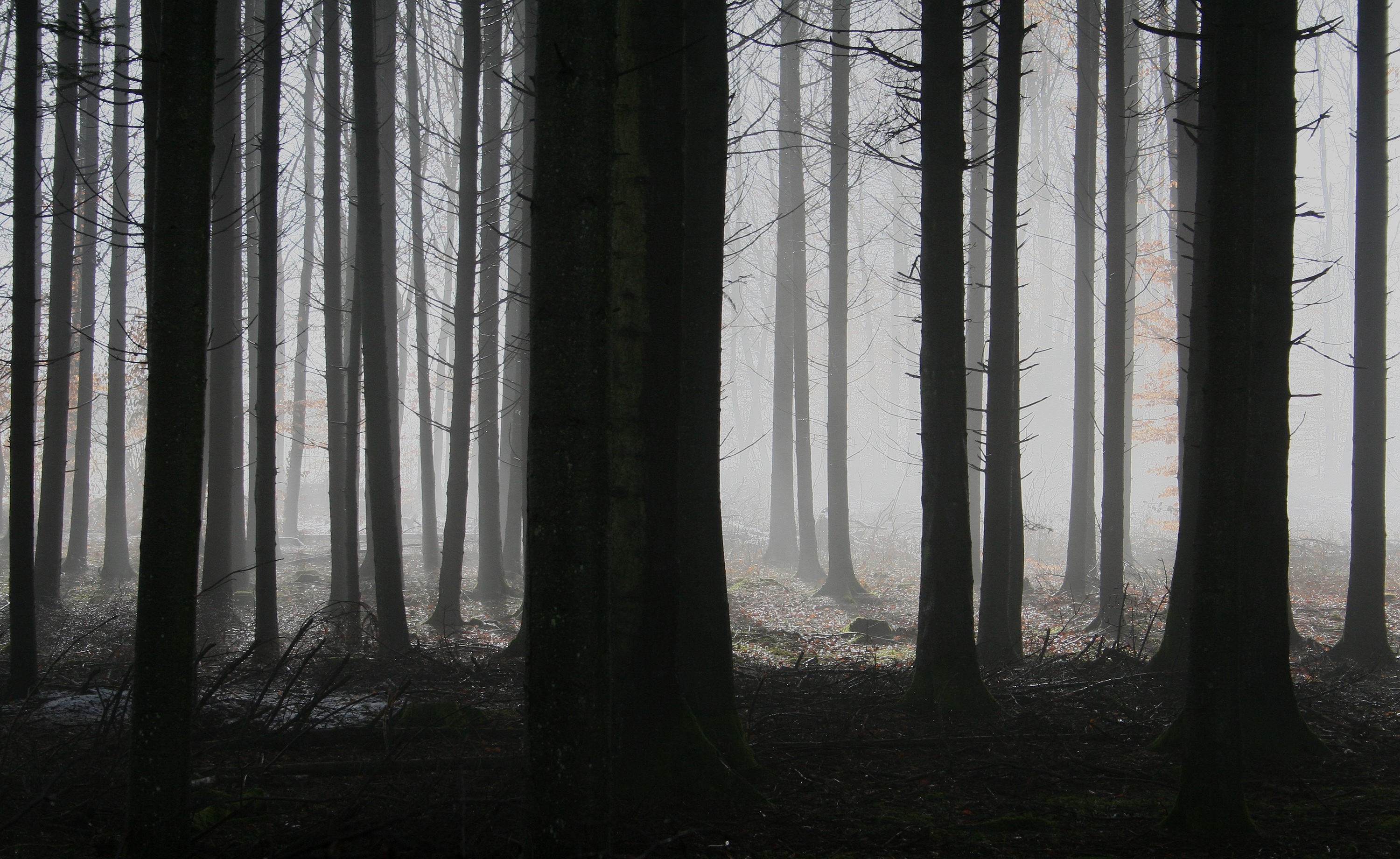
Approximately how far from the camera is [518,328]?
17406 millimetres

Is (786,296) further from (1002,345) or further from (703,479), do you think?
(703,479)

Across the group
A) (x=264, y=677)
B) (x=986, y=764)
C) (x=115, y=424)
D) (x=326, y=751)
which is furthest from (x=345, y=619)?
(x=115, y=424)

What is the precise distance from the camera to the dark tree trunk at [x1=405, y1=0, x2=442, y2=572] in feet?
53.3

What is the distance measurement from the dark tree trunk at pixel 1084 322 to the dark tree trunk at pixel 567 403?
1332cm

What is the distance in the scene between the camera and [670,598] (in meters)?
4.82

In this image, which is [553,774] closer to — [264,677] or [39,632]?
[264,677]

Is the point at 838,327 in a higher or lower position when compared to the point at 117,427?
higher

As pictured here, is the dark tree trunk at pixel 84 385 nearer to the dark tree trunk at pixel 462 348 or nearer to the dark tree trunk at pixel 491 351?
the dark tree trunk at pixel 491 351

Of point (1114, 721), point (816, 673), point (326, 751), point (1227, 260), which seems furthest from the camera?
point (816, 673)

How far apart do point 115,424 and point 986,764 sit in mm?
17532

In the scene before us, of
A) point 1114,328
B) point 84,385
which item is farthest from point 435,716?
point 84,385

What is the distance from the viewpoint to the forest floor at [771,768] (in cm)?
408

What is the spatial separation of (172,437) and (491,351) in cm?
1235

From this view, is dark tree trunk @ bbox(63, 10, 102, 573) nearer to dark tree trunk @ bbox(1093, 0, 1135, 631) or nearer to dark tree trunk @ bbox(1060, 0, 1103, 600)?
dark tree trunk @ bbox(1093, 0, 1135, 631)
